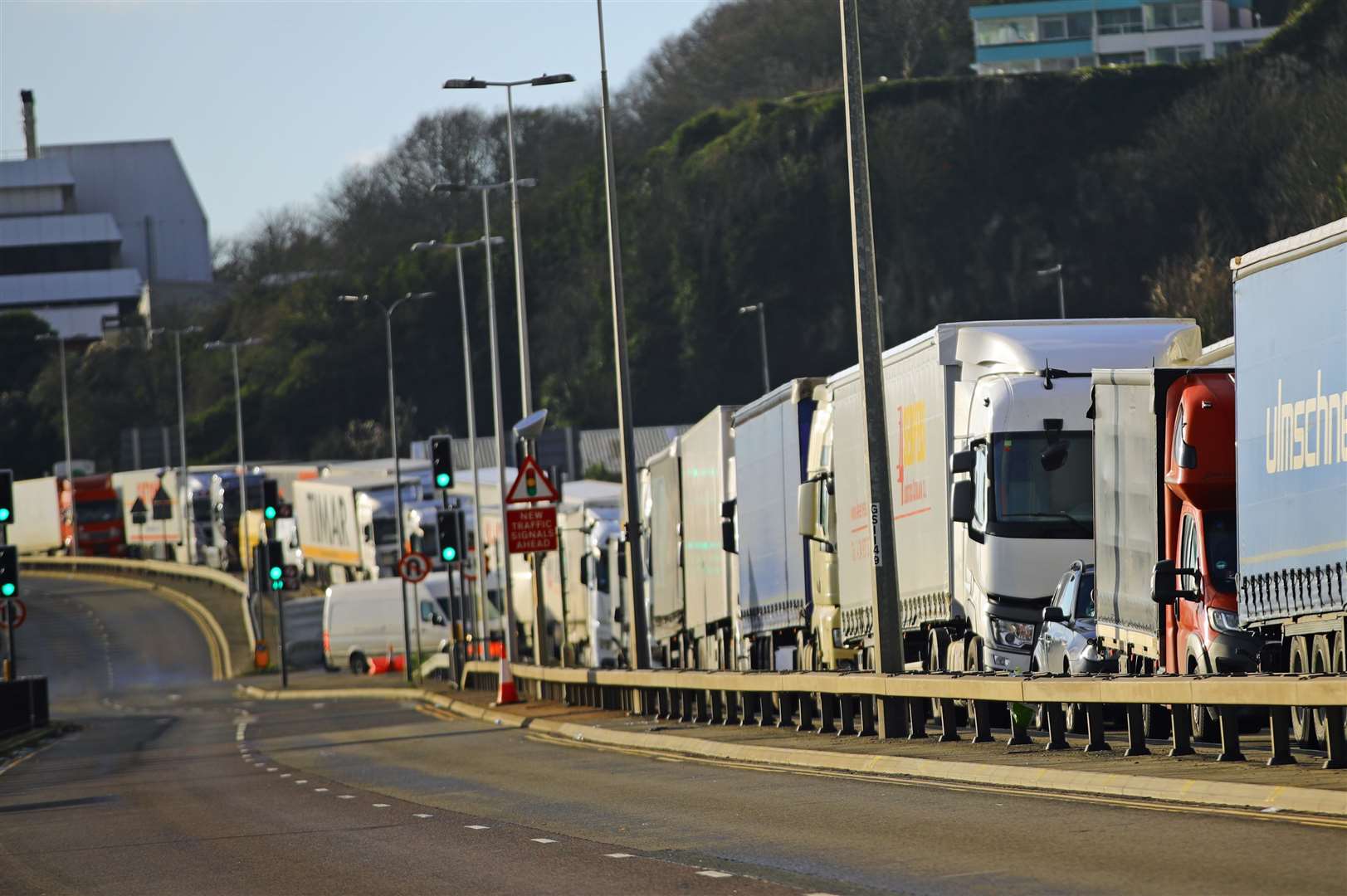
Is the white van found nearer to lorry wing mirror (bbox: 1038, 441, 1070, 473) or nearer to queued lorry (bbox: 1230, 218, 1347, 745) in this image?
lorry wing mirror (bbox: 1038, 441, 1070, 473)

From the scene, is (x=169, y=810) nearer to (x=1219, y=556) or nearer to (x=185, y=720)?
(x=1219, y=556)

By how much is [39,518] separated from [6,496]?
82717mm

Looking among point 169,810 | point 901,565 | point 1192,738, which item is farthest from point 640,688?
point 1192,738

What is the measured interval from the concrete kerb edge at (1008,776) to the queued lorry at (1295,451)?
2.05 meters

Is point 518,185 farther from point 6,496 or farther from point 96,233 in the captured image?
point 96,233

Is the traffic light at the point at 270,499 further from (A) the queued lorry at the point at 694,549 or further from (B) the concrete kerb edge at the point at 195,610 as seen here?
(B) the concrete kerb edge at the point at 195,610

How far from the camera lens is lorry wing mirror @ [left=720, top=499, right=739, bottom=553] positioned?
33375 millimetres

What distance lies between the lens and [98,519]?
109312 mm

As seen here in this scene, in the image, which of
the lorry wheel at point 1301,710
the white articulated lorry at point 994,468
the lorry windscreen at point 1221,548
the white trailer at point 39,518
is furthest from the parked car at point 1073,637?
the white trailer at point 39,518

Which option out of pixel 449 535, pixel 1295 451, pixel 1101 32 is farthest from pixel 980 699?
pixel 1101 32

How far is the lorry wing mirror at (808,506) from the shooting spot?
92.0ft

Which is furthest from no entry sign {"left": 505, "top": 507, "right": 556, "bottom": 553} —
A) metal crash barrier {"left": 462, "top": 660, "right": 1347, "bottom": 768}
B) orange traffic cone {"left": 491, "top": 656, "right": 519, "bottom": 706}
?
orange traffic cone {"left": 491, "top": 656, "right": 519, "bottom": 706}

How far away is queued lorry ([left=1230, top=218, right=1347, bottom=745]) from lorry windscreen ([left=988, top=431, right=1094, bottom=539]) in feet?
16.1

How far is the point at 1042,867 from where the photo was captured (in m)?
11.0
